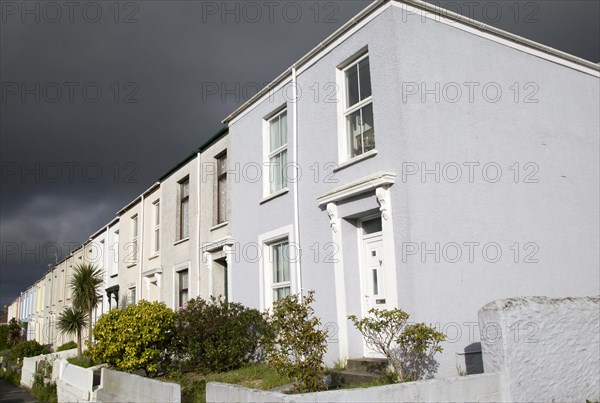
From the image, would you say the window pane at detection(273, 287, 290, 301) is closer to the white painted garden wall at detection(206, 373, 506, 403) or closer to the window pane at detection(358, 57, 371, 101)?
the window pane at detection(358, 57, 371, 101)

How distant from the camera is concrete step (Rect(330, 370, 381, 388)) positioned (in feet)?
28.2

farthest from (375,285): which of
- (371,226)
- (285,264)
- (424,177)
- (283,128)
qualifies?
(283,128)

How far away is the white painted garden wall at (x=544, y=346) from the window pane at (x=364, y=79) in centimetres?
465

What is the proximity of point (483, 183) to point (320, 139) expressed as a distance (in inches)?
125

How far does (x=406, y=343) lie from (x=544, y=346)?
5.70 feet

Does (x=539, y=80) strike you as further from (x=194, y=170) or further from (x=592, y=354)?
(x=194, y=170)

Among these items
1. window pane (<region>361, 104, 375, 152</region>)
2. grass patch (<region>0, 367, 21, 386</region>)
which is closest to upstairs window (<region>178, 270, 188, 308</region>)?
window pane (<region>361, 104, 375, 152</region>)

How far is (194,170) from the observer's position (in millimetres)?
17297

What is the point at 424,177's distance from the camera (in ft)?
30.2

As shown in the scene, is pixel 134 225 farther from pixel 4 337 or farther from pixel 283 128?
pixel 4 337

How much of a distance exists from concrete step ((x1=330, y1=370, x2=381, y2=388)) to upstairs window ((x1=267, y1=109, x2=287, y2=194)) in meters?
4.68

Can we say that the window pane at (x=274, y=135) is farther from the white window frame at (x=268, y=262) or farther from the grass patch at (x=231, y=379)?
the grass patch at (x=231, y=379)

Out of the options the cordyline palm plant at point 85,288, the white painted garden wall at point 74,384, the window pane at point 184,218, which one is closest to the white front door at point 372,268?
the white painted garden wall at point 74,384

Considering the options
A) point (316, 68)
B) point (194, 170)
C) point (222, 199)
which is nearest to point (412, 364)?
point (316, 68)
